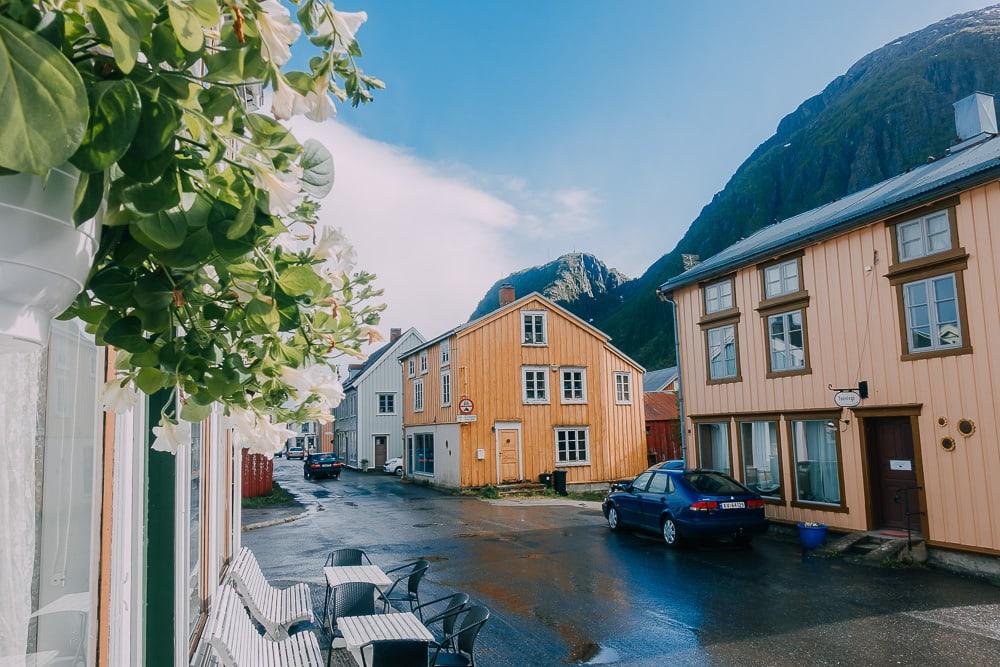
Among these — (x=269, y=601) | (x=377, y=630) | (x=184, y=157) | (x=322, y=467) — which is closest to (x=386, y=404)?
(x=322, y=467)

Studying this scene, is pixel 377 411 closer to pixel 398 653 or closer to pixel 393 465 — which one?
pixel 393 465

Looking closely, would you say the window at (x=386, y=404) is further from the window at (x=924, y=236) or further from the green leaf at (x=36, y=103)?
the green leaf at (x=36, y=103)

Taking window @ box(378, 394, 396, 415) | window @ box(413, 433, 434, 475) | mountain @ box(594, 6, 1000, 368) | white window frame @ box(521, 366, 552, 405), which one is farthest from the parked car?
mountain @ box(594, 6, 1000, 368)

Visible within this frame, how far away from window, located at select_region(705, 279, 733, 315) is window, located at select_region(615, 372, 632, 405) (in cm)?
1314

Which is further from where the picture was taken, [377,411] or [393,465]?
[377,411]

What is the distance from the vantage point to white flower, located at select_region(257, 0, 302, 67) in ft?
3.10

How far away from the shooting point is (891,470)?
539 inches

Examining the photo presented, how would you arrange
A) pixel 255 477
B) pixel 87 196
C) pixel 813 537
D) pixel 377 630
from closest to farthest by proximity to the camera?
pixel 87 196
pixel 377 630
pixel 813 537
pixel 255 477

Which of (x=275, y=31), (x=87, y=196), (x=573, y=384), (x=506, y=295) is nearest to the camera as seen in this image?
(x=87, y=196)

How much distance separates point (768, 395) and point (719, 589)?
7389 millimetres

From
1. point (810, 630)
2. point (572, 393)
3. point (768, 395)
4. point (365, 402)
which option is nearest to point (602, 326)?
point (365, 402)

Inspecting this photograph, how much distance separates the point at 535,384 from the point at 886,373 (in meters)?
17.8

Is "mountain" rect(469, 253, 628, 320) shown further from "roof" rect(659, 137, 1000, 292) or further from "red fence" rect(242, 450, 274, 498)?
"roof" rect(659, 137, 1000, 292)

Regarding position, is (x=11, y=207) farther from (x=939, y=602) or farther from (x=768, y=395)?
(x=768, y=395)
